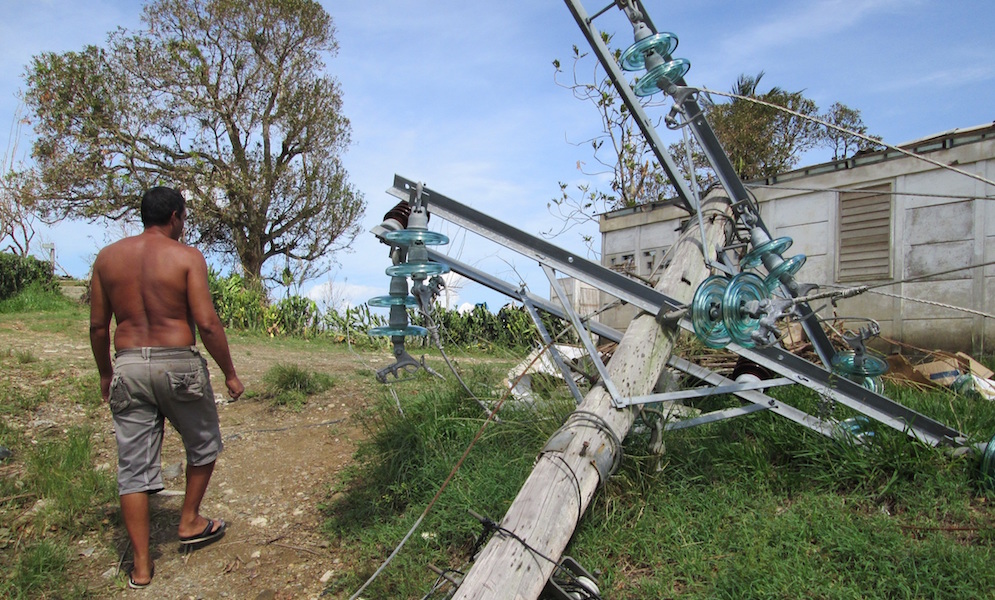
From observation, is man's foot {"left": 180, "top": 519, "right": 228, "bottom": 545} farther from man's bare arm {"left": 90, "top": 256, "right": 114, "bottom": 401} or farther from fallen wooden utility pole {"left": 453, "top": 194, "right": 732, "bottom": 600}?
fallen wooden utility pole {"left": 453, "top": 194, "right": 732, "bottom": 600}

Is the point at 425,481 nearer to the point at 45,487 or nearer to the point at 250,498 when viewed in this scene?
the point at 250,498

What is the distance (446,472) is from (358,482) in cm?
85

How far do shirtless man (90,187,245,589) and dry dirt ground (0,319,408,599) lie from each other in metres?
0.30

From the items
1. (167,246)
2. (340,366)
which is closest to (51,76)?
(340,366)

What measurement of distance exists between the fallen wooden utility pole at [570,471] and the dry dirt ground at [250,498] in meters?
1.26

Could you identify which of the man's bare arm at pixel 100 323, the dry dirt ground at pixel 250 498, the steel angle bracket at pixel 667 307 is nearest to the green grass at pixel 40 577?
the dry dirt ground at pixel 250 498

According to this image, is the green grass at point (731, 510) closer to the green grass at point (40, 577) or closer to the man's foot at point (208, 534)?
the man's foot at point (208, 534)

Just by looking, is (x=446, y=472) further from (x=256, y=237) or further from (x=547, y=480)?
(x=256, y=237)

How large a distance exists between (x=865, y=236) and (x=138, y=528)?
9.49 metres

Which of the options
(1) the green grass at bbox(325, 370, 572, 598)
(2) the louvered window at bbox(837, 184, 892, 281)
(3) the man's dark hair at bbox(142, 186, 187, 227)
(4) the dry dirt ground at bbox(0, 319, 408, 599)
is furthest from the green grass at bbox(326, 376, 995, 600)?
(2) the louvered window at bbox(837, 184, 892, 281)

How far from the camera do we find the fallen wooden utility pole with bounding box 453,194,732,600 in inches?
99.7

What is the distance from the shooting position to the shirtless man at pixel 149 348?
3365 mm

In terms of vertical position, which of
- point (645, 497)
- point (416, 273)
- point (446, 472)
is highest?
point (416, 273)

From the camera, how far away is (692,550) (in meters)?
2.99
